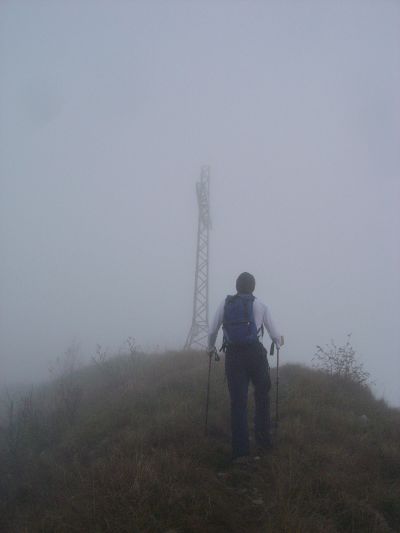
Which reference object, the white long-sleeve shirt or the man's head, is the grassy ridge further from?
the man's head

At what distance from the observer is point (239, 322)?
17.3ft

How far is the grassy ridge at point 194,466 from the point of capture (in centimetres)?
373

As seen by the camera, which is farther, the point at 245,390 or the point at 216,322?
the point at 216,322

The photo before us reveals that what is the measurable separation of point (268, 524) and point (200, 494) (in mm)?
697

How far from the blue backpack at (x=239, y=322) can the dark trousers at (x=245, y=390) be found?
0.37 ft

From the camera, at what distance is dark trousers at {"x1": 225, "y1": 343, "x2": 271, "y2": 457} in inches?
200

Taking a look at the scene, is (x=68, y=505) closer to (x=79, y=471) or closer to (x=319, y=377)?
(x=79, y=471)

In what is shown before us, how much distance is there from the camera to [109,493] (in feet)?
12.7

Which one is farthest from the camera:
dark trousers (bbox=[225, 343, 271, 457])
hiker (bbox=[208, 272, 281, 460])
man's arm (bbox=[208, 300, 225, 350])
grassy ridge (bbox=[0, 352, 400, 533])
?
man's arm (bbox=[208, 300, 225, 350])

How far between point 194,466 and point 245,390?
1120 millimetres

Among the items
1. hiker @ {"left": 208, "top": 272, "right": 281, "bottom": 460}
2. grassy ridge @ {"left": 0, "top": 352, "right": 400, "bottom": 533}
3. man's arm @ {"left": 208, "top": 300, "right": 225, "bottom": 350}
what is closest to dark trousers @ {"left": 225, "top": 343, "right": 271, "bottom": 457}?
hiker @ {"left": 208, "top": 272, "right": 281, "bottom": 460}

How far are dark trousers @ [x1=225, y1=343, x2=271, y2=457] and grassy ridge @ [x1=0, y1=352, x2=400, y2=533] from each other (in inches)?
10.4

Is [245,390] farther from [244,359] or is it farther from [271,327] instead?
[271,327]

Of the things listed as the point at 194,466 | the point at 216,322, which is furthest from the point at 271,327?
the point at 194,466
